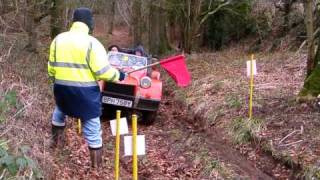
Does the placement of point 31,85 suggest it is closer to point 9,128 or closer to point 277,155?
point 9,128

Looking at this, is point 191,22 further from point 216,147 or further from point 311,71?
point 216,147

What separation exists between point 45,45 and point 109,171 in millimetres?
9832

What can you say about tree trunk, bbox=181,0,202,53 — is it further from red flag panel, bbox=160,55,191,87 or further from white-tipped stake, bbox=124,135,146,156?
white-tipped stake, bbox=124,135,146,156

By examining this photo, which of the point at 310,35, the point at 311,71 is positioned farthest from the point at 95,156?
the point at 310,35

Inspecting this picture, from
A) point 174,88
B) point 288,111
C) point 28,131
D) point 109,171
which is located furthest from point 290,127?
point 174,88

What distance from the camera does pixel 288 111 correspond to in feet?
32.4

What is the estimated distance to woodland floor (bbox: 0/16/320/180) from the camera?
732 cm

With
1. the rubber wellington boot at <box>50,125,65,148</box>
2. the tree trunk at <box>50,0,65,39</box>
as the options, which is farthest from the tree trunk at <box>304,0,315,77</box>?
the tree trunk at <box>50,0,65,39</box>

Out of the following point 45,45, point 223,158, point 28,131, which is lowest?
point 223,158

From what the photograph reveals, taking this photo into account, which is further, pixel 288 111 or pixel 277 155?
pixel 288 111

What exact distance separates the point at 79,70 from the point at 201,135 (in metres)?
4.46

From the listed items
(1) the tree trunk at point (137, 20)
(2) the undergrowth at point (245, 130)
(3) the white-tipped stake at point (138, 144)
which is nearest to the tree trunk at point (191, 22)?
(1) the tree trunk at point (137, 20)

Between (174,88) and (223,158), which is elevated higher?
(174,88)

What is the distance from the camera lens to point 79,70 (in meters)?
6.80
